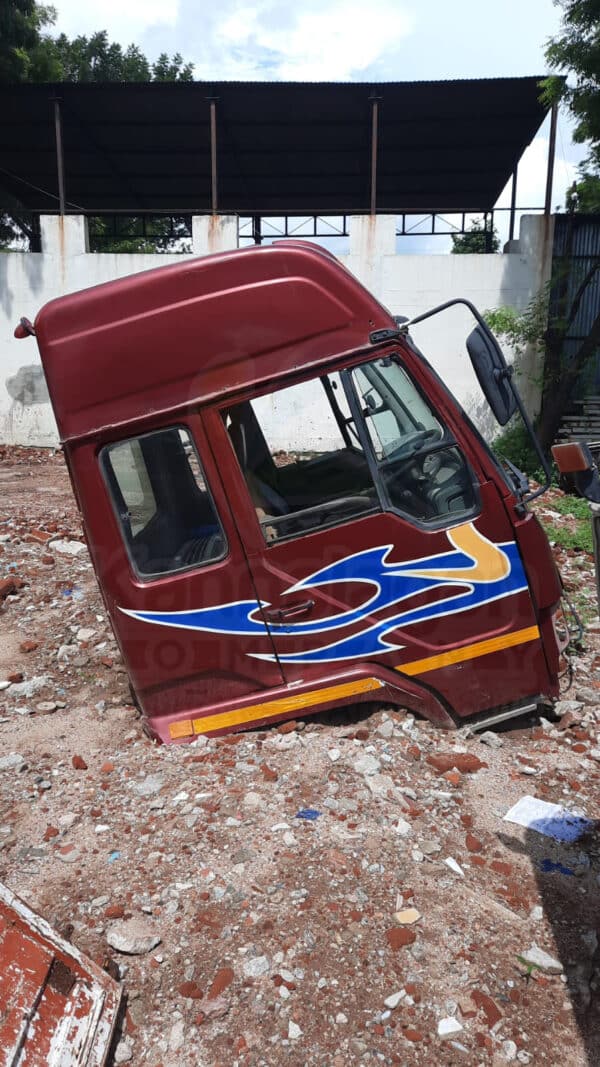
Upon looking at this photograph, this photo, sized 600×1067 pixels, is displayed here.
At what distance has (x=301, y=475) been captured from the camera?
3.83 metres

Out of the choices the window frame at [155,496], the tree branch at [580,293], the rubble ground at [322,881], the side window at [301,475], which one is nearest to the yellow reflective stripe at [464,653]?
the rubble ground at [322,881]

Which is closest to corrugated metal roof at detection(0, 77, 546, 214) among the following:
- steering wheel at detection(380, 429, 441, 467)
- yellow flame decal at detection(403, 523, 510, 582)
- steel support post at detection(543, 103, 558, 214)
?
steel support post at detection(543, 103, 558, 214)

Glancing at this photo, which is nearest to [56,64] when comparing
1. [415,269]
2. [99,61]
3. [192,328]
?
[99,61]

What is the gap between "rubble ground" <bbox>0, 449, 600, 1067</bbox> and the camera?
2.21m

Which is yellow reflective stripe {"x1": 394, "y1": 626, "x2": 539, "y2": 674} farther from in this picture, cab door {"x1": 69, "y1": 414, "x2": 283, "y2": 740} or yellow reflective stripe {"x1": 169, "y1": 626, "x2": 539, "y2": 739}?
cab door {"x1": 69, "y1": 414, "x2": 283, "y2": 740}

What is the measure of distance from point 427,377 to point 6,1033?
295cm

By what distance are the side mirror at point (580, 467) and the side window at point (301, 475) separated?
1365mm

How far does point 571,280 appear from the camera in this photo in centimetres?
1145

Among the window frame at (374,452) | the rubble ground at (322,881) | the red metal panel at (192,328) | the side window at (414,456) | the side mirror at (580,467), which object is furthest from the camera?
the side window at (414,456)

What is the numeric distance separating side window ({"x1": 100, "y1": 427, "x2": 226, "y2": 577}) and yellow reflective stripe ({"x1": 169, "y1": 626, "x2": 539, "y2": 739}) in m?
0.81

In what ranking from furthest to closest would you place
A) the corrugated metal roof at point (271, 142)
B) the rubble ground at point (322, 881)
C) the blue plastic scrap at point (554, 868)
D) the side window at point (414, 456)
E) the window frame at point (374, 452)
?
the corrugated metal roof at point (271, 142), the side window at point (414, 456), the window frame at point (374, 452), the blue plastic scrap at point (554, 868), the rubble ground at point (322, 881)

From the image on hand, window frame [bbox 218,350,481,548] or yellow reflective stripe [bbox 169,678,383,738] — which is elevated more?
window frame [bbox 218,350,481,548]

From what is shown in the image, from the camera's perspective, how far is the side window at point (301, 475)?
11.2 feet

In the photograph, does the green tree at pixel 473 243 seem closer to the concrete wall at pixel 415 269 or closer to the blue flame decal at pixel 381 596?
the concrete wall at pixel 415 269
